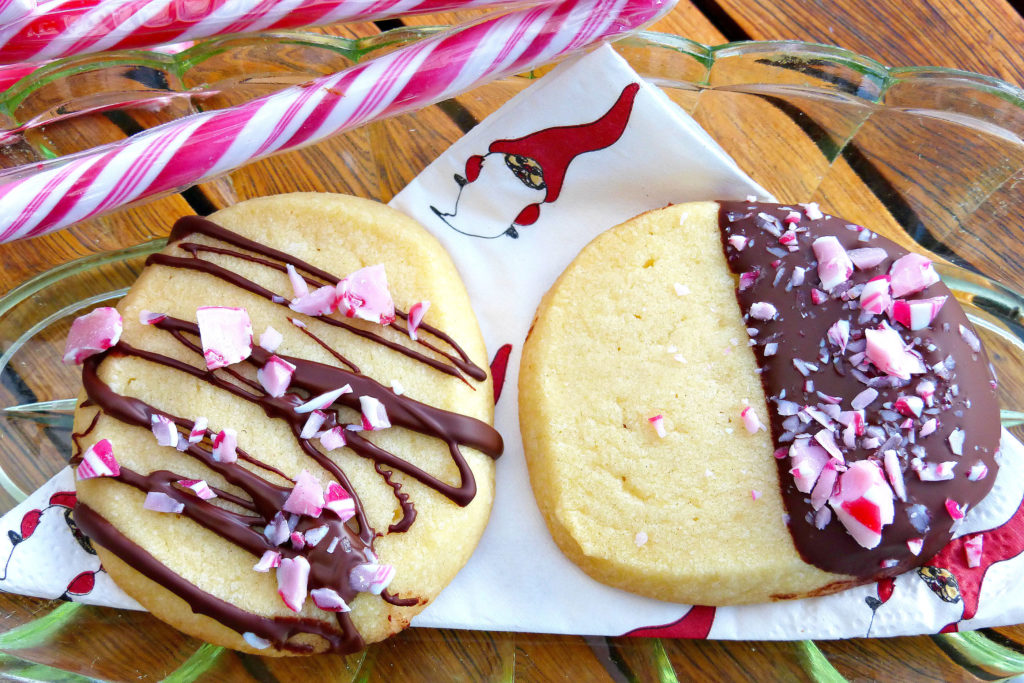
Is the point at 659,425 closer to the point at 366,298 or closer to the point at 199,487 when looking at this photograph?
the point at 366,298

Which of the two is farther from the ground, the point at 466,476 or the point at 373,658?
the point at 466,476

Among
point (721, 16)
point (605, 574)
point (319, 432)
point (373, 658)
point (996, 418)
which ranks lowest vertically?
point (373, 658)

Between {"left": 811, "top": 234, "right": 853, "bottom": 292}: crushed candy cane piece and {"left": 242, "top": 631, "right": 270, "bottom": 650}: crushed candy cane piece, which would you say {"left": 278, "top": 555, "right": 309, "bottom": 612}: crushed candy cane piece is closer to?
{"left": 242, "top": 631, "right": 270, "bottom": 650}: crushed candy cane piece

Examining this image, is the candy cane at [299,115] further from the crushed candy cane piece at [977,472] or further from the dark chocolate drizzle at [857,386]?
the crushed candy cane piece at [977,472]

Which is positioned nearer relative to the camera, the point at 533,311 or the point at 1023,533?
the point at 1023,533

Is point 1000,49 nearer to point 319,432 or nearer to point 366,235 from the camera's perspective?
point 366,235

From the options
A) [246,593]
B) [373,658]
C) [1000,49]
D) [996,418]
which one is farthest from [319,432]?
[1000,49]

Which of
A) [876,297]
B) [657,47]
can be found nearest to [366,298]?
[657,47]
